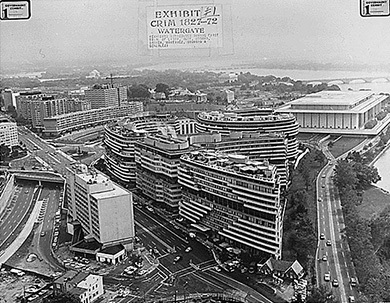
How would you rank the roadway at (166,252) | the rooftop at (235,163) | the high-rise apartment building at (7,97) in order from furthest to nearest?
1. the high-rise apartment building at (7,97)
2. the rooftop at (235,163)
3. the roadway at (166,252)

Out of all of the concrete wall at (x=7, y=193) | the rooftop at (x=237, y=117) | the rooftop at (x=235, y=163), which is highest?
the rooftop at (x=237, y=117)

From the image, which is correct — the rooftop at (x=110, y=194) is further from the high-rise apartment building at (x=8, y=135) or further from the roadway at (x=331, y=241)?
the high-rise apartment building at (x=8, y=135)

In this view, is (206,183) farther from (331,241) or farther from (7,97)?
(7,97)

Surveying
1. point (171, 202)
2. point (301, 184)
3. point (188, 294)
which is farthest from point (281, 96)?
point (188, 294)

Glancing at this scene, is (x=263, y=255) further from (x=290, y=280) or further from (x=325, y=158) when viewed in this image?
(x=325, y=158)

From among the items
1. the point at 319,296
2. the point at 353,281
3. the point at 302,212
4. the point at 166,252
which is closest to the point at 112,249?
the point at 166,252

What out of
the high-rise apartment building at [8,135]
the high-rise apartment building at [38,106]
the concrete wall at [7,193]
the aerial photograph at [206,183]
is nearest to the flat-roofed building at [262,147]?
the aerial photograph at [206,183]
